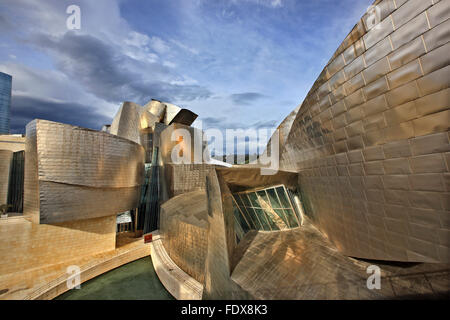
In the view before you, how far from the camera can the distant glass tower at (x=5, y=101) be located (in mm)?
67519

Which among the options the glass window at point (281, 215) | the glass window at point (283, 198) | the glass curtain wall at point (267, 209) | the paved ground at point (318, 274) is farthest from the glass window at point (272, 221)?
the paved ground at point (318, 274)

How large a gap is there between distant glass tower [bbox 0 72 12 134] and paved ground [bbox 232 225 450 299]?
10906cm

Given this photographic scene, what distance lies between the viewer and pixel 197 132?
26234 mm

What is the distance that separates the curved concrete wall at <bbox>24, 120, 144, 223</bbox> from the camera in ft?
38.9

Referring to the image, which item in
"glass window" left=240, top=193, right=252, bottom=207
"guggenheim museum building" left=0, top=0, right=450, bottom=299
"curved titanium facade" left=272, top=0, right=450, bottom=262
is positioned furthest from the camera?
"glass window" left=240, top=193, right=252, bottom=207

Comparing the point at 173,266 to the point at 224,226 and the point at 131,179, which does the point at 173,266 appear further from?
the point at 131,179

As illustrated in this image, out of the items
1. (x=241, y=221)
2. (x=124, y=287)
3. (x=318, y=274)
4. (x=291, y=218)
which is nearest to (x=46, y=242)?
(x=124, y=287)

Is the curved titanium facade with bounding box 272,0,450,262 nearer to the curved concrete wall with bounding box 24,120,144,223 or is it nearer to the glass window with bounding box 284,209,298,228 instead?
the glass window with bounding box 284,209,298,228

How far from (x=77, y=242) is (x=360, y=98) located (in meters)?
19.8

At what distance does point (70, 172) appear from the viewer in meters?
12.6

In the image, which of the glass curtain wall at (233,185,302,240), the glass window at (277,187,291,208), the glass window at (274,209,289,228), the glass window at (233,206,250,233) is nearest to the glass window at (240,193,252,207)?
the glass curtain wall at (233,185,302,240)

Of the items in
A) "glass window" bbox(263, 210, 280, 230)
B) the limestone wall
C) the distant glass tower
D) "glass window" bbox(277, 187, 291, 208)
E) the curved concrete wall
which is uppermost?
the distant glass tower

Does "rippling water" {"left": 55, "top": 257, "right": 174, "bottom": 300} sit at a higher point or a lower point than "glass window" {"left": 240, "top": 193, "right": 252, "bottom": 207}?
lower
